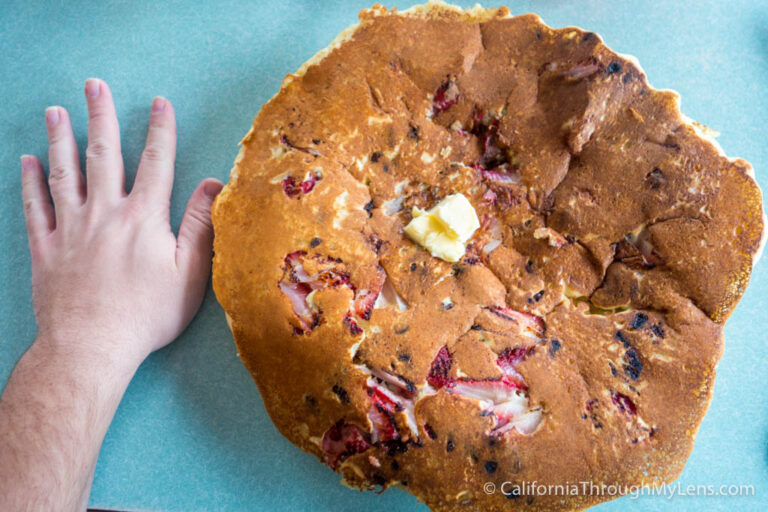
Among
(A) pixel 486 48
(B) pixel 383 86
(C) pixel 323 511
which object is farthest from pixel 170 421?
(A) pixel 486 48

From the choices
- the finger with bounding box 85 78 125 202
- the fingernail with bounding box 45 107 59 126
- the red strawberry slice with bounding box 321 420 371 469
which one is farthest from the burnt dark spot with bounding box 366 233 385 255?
the fingernail with bounding box 45 107 59 126

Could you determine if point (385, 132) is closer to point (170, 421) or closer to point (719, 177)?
point (719, 177)

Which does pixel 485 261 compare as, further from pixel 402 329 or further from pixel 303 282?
pixel 303 282

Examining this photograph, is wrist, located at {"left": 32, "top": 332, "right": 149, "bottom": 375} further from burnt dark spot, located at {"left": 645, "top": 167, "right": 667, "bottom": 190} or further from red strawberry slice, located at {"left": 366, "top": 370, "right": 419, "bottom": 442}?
burnt dark spot, located at {"left": 645, "top": 167, "right": 667, "bottom": 190}

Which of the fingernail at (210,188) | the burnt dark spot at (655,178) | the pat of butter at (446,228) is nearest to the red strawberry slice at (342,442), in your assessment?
the pat of butter at (446,228)

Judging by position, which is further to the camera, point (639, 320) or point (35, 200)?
point (35, 200)

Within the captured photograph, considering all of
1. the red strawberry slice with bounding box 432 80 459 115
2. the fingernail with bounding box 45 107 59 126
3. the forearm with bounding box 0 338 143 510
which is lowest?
the forearm with bounding box 0 338 143 510

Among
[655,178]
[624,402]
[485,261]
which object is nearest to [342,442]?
[485,261]
